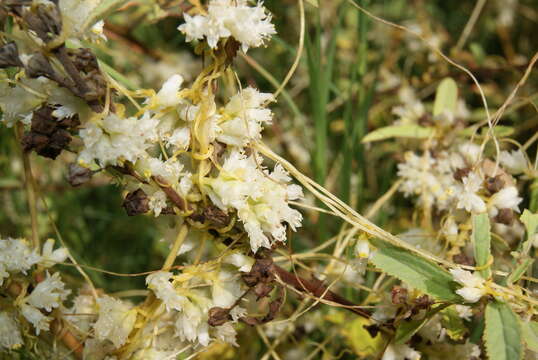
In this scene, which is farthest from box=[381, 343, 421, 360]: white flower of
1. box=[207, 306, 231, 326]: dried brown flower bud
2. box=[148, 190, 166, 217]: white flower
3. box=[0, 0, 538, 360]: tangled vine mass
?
box=[148, 190, 166, 217]: white flower

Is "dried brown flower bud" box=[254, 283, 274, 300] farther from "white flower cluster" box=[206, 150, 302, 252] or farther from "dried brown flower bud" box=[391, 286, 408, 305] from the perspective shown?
"dried brown flower bud" box=[391, 286, 408, 305]

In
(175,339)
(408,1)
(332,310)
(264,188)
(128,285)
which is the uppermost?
(264,188)

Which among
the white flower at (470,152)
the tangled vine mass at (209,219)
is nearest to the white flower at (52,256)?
the tangled vine mass at (209,219)

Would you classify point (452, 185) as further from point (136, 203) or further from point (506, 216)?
point (136, 203)

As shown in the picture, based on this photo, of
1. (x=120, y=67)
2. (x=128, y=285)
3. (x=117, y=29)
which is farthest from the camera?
(x=120, y=67)

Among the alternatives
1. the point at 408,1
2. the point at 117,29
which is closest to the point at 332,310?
the point at 117,29

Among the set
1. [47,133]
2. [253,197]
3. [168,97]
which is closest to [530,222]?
[253,197]

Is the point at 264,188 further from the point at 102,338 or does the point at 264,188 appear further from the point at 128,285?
the point at 128,285

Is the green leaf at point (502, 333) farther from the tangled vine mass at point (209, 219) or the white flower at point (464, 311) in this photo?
the white flower at point (464, 311)
